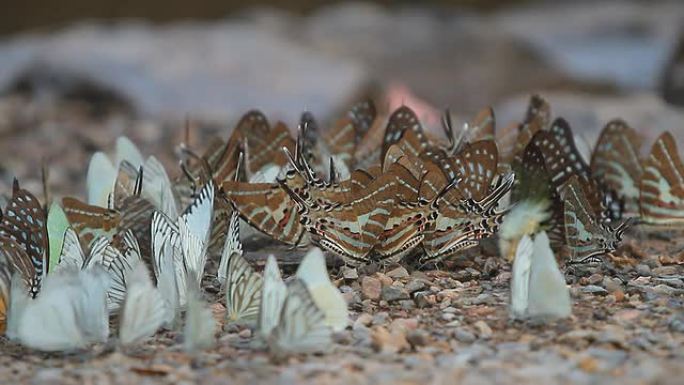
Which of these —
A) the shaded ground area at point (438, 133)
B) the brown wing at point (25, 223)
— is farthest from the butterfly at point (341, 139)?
the brown wing at point (25, 223)

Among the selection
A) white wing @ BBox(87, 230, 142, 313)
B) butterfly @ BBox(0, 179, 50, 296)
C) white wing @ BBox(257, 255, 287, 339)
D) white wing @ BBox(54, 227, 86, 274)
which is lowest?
white wing @ BBox(257, 255, 287, 339)

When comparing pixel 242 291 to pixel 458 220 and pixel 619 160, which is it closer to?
pixel 458 220

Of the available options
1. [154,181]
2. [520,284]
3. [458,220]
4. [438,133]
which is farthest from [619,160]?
[154,181]

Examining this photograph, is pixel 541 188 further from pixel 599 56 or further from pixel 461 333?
pixel 599 56

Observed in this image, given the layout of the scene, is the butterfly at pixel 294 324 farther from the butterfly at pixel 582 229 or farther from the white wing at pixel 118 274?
the butterfly at pixel 582 229

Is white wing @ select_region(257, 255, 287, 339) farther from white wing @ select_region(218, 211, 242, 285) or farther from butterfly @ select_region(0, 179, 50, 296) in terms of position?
butterfly @ select_region(0, 179, 50, 296)

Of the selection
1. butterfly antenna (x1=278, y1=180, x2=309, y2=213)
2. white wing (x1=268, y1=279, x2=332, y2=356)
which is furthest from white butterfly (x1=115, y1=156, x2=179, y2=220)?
white wing (x1=268, y1=279, x2=332, y2=356)

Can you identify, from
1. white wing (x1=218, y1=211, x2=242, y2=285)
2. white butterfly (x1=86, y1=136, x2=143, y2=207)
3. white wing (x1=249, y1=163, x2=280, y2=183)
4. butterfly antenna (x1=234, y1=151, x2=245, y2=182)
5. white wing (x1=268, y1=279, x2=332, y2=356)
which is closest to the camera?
white wing (x1=268, y1=279, x2=332, y2=356)
